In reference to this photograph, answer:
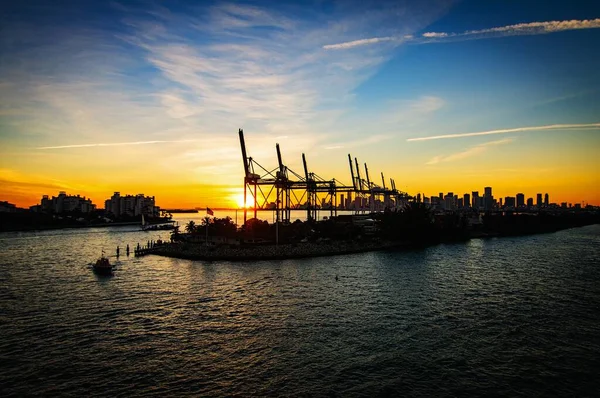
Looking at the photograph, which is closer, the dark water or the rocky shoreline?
the dark water

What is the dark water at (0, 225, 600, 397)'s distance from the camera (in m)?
19.0

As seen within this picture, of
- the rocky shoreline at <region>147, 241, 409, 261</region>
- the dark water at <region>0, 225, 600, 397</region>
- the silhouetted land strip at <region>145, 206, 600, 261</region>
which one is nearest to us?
the dark water at <region>0, 225, 600, 397</region>

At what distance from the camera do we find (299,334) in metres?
25.6

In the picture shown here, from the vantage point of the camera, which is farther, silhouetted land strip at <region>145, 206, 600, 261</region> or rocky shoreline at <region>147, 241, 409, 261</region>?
silhouetted land strip at <region>145, 206, 600, 261</region>

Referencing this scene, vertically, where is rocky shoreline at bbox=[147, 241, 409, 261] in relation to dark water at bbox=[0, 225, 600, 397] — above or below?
above

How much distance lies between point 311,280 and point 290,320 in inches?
609

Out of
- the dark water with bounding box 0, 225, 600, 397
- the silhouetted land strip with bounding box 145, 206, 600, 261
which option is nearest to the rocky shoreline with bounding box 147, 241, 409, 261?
the silhouetted land strip with bounding box 145, 206, 600, 261

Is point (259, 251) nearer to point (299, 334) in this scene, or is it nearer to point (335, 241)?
point (335, 241)

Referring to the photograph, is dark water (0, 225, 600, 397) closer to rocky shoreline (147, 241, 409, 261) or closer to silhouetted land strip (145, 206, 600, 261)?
rocky shoreline (147, 241, 409, 261)

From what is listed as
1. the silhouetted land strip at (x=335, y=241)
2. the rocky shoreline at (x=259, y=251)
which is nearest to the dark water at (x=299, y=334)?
the rocky shoreline at (x=259, y=251)

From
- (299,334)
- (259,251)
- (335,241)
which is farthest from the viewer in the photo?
(335,241)

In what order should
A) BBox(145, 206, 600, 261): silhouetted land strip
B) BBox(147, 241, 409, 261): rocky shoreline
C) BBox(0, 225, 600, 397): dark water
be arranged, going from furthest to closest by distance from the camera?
BBox(145, 206, 600, 261): silhouetted land strip
BBox(147, 241, 409, 261): rocky shoreline
BBox(0, 225, 600, 397): dark water

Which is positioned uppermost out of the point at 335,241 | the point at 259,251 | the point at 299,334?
the point at 335,241

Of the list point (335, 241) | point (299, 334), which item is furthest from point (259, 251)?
point (299, 334)
